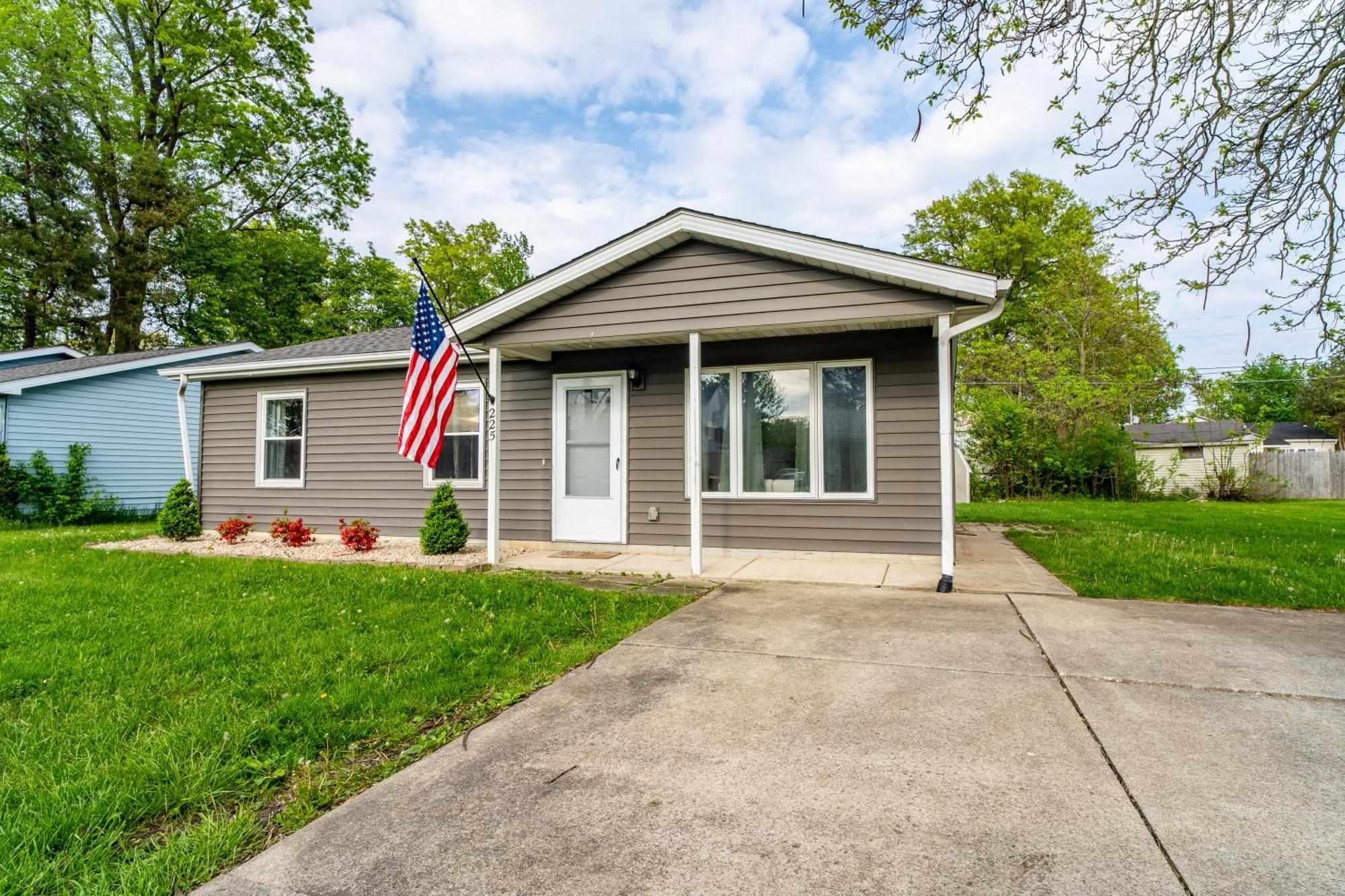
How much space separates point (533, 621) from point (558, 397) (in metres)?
3.79

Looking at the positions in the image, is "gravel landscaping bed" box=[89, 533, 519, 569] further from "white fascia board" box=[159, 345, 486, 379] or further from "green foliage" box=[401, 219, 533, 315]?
"green foliage" box=[401, 219, 533, 315]

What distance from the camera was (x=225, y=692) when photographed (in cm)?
289

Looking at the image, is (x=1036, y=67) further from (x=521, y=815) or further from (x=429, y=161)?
(x=429, y=161)

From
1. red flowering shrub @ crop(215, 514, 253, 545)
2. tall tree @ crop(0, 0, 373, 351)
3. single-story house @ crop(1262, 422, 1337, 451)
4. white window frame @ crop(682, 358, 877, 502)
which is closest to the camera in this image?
white window frame @ crop(682, 358, 877, 502)

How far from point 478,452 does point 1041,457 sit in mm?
13362

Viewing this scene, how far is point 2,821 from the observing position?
1.82 meters

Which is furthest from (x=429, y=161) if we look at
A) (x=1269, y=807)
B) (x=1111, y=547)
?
(x=1269, y=807)

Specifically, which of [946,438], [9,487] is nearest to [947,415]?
[946,438]

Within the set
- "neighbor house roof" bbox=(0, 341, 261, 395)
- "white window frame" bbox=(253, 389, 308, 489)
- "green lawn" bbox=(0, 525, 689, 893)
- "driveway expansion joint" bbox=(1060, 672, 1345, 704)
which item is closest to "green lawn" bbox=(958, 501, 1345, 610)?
"driveway expansion joint" bbox=(1060, 672, 1345, 704)

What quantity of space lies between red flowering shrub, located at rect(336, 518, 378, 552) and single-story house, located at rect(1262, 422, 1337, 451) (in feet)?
136

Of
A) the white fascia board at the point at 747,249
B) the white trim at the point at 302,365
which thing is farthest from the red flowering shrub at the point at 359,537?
the white fascia board at the point at 747,249

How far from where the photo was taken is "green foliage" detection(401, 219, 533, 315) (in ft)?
79.0

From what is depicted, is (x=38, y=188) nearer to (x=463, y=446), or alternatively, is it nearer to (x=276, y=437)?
(x=276, y=437)

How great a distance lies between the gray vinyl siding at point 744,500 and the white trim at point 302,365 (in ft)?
4.48
